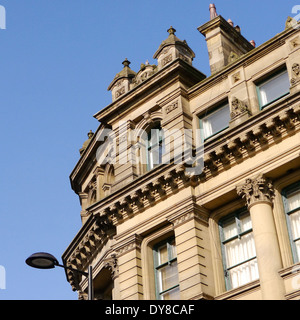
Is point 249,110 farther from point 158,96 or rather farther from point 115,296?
point 115,296

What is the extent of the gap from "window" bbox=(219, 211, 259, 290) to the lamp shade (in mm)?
6861

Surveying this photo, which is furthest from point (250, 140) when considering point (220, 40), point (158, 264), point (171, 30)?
point (171, 30)

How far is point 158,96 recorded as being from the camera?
3275cm

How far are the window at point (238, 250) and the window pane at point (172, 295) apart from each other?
6.37ft

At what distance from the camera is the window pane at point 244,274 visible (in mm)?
27266

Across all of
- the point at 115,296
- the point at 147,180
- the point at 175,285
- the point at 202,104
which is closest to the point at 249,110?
the point at 202,104

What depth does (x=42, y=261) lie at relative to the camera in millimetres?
24547

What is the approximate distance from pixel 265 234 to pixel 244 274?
188 centimetres

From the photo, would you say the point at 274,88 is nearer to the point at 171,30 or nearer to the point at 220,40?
the point at 220,40

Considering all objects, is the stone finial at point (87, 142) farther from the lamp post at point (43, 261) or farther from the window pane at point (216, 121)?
the lamp post at point (43, 261)

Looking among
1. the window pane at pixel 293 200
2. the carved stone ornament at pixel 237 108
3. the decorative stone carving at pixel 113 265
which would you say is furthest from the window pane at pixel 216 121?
the decorative stone carving at pixel 113 265

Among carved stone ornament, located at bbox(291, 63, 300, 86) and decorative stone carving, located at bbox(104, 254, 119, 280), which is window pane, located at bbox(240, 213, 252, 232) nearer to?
carved stone ornament, located at bbox(291, 63, 300, 86)

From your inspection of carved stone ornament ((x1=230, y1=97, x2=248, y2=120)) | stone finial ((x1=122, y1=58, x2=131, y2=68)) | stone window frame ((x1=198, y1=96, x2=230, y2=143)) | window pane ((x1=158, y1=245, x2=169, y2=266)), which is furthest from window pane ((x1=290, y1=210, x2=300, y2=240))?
stone finial ((x1=122, y1=58, x2=131, y2=68))

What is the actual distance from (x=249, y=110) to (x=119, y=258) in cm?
774
